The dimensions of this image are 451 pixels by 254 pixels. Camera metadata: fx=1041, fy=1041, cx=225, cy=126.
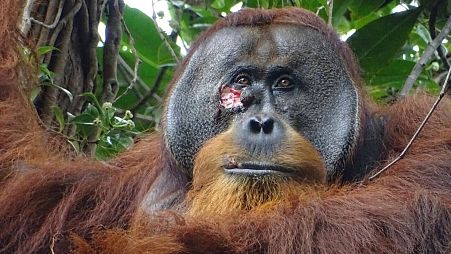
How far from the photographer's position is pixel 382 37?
395 cm

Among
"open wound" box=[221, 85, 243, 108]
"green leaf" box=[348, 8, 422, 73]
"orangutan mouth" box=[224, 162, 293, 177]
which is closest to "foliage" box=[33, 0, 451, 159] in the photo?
"green leaf" box=[348, 8, 422, 73]

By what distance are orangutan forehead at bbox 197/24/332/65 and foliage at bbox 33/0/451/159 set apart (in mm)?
376

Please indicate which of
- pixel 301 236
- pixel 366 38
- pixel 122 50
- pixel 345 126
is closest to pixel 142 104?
pixel 122 50

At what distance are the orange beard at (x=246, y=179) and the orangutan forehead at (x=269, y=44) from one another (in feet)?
0.96

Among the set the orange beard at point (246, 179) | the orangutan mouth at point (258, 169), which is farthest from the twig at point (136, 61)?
the orangutan mouth at point (258, 169)

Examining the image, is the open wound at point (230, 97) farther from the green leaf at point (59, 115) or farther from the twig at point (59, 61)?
the twig at point (59, 61)

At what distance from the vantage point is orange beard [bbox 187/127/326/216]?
3084 mm

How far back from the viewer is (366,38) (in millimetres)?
3988

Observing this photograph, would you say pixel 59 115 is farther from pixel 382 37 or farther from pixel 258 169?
pixel 382 37

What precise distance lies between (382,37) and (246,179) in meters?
1.13

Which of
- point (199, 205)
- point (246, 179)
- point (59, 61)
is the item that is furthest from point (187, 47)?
point (246, 179)

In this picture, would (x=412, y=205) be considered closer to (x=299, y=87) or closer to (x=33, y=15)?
(x=299, y=87)

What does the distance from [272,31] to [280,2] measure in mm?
859

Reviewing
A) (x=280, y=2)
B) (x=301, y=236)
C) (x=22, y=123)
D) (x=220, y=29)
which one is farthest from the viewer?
(x=280, y=2)
